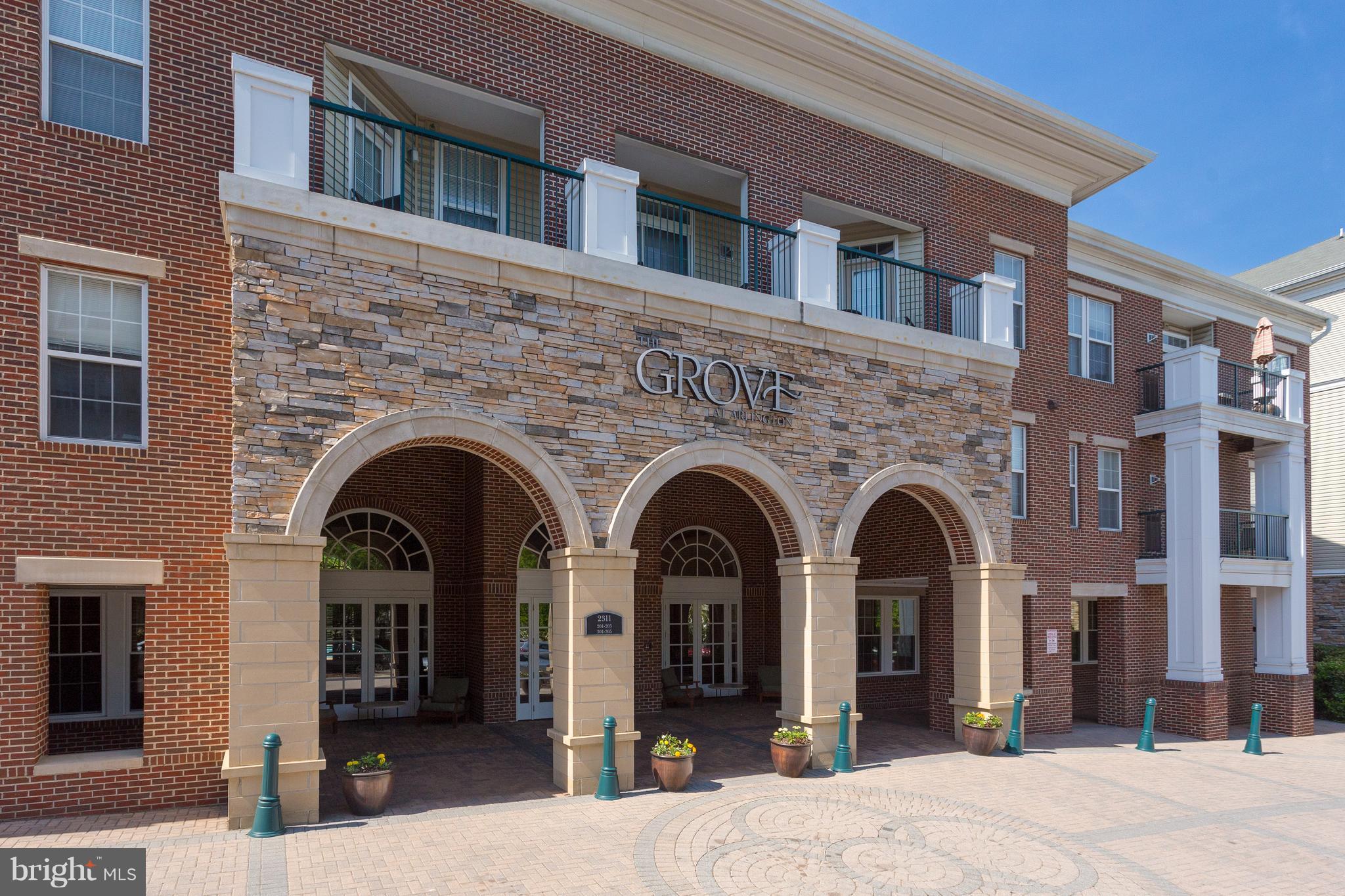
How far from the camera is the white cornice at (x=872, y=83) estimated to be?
43.9 feet

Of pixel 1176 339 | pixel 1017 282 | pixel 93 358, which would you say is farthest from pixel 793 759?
pixel 1176 339

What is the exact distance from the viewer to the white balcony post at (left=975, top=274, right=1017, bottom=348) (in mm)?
15023

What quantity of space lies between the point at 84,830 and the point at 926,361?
12307 millimetres

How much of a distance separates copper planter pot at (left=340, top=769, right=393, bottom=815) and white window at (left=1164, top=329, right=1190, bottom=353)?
66.1 feet

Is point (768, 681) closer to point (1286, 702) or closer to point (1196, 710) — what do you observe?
point (1196, 710)

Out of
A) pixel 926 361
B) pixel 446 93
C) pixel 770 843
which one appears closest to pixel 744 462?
pixel 926 361

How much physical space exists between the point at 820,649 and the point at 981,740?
339 cm

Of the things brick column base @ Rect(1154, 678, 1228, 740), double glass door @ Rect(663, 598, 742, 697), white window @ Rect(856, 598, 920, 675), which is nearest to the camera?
brick column base @ Rect(1154, 678, 1228, 740)

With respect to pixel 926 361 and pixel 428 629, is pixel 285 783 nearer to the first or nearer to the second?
pixel 428 629

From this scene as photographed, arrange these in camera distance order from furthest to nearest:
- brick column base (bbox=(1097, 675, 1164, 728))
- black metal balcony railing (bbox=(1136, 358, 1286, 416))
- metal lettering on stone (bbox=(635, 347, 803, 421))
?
black metal balcony railing (bbox=(1136, 358, 1286, 416)), brick column base (bbox=(1097, 675, 1164, 728)), metal lettering on stone (bbox=(635, 347, 803, 421))

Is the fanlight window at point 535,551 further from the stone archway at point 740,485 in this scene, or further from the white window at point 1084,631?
the white window at point 1084,631

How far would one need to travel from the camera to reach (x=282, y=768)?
29.2 feet

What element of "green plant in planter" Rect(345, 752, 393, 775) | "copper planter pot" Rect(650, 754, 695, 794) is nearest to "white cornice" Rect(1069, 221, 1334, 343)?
"copper planter pot" Rect(650, 754, 695, 794)

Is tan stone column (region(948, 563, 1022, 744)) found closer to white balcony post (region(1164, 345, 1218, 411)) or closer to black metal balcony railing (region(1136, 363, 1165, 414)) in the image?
white balcony post (region(1164, 345, 1218, 411))
